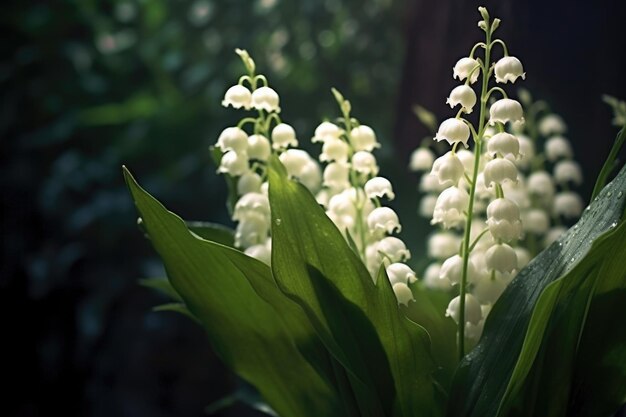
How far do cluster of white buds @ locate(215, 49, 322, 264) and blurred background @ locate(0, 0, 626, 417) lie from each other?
3.27ft

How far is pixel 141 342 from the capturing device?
1.73 meters

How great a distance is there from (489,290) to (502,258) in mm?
42

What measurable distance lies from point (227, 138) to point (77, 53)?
1276 mm

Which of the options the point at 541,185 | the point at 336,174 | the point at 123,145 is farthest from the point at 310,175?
the point at 123,145

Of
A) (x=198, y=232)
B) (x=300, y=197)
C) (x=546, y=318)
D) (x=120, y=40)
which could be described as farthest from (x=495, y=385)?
A: (x=120, y=40)

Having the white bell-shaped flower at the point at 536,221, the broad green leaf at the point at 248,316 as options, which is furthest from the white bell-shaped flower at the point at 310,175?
the white bell-shaped flower at the point at 536,221

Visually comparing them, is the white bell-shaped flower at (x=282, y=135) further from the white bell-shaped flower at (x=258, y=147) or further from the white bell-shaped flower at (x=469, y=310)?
the white bell-shaped flower at (x=469, y=310)

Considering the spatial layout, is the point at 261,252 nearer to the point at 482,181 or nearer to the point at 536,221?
the point at 482,181

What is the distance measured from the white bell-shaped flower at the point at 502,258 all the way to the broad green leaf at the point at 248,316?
0.13m

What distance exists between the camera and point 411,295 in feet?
1.92

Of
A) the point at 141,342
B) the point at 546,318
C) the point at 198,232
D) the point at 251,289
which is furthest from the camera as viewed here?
the point at 141,342

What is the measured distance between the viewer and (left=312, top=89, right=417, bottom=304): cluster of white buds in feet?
1.96

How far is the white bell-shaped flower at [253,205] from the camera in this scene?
632mm

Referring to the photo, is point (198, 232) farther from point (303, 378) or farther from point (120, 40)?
point (120, 40)
